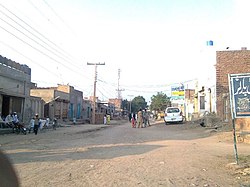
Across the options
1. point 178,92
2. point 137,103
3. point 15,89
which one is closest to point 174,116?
point 15,89

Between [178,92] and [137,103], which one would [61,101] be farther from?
[137,103]

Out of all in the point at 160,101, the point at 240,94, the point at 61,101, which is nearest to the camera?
the point at 240,94

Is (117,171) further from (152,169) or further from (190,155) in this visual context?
(190,155)

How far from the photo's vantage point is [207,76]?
31.1m

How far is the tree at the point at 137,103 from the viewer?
116 m

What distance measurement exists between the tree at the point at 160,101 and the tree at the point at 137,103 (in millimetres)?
29942

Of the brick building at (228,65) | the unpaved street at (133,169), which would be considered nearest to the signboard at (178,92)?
the brick building at (228,65)

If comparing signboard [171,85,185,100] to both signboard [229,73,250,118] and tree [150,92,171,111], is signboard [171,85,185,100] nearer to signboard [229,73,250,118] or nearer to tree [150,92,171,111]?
tree [150,92,171,111]

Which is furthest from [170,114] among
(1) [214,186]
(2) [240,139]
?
(1) [214,186]

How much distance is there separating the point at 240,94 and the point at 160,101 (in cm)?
7385

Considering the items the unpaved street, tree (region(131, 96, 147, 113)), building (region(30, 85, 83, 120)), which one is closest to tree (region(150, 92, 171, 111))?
tree (region(131, 96, 147, 113))

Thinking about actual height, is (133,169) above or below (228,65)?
below

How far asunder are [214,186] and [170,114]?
87.8 feet

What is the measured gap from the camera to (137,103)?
11775cm
